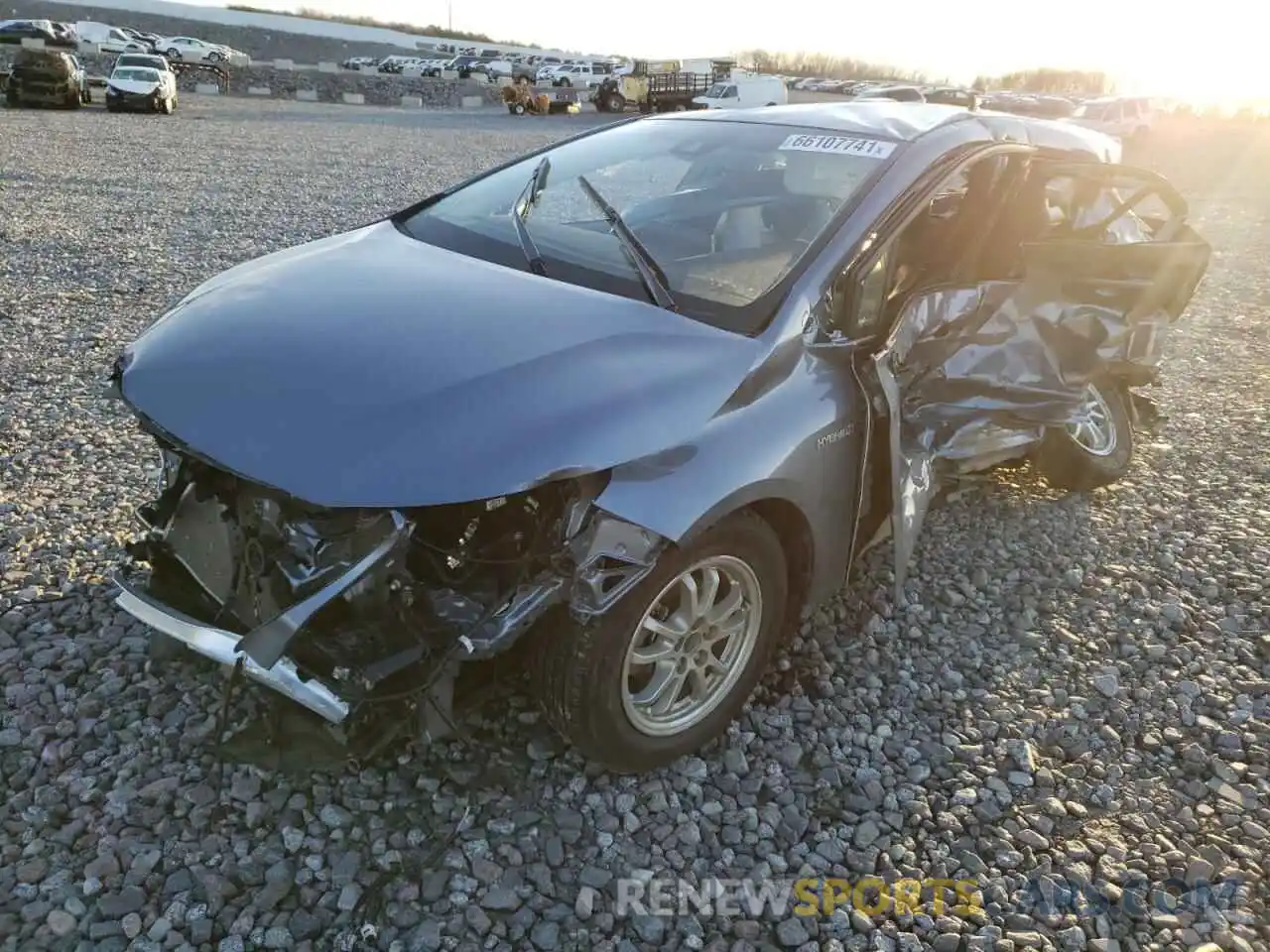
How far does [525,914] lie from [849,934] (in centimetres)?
82

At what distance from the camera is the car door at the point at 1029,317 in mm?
3338

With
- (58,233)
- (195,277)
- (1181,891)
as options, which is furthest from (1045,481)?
(58,233)

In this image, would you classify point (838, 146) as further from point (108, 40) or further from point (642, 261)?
point (108, 40)

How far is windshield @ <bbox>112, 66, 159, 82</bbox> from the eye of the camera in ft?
69.0

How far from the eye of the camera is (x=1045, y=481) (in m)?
4.85

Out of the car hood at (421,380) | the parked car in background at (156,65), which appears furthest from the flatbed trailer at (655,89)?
the car hood at (421,380)

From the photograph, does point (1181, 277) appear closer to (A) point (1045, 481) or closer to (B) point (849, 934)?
(A) point (1045, 481)

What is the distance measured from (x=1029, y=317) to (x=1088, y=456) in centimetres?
111

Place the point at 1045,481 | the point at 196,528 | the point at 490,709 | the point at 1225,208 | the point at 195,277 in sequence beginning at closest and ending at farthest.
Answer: the point at 196,528 → the point at 490,709 → the point at 1045,481 → the point at 195,277 → the point at 1225,208

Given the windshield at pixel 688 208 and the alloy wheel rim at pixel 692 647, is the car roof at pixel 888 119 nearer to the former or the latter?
the windshield at pixel 688 208

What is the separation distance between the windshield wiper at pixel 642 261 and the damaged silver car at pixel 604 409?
0.02 m

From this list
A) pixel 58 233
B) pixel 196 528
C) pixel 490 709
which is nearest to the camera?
pixel 196 528

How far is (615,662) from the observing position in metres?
2.50

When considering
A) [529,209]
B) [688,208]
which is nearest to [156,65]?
[529,209]
